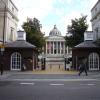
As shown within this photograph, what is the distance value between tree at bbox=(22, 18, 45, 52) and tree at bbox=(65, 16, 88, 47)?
581cm

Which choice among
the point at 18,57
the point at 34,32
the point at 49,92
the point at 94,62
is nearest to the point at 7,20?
the point at 18,57

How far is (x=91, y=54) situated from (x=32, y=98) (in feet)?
114

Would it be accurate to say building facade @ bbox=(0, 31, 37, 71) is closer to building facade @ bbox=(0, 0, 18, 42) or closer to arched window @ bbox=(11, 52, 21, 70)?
arched window @ bbox=(11, 52, 21, 70)

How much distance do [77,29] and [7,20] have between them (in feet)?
57.8

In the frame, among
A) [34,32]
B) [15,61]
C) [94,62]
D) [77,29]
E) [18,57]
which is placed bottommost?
[94,62]

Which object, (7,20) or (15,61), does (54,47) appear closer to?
(7,20)

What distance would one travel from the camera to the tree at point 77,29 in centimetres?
6317

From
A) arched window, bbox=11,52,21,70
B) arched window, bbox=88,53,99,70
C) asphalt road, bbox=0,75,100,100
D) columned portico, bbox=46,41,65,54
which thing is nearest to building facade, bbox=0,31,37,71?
arched window, bbox=11,52,21,70

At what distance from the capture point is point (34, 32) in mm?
63469

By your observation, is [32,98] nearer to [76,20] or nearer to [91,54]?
[91,54]

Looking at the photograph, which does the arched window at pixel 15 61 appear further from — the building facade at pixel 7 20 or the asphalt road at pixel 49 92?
the asphalt road at pixel 49 92

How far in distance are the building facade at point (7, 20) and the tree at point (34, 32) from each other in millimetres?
6069

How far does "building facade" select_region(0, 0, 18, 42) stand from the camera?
4941cm

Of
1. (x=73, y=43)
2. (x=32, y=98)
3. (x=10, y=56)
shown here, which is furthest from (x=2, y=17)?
(x=32, y=98)
